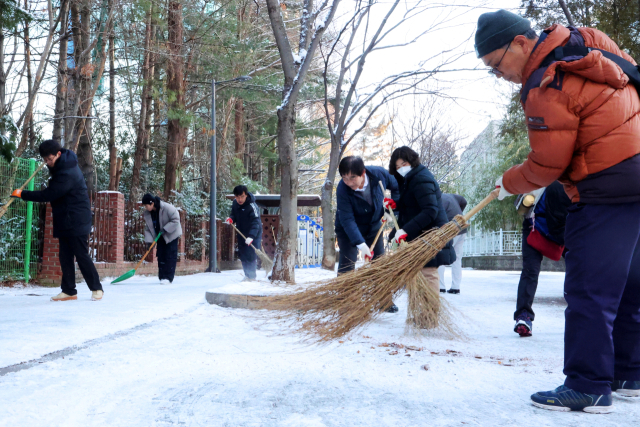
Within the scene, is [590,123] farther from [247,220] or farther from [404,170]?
[247,220]

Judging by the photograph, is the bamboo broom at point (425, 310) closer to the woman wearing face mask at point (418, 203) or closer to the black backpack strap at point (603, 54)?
the woman wearing face mask at point (418, 203)

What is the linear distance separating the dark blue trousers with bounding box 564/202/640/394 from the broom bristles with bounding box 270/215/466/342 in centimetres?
114

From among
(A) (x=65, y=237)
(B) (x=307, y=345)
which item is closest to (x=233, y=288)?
(A) (x=65, y=237)

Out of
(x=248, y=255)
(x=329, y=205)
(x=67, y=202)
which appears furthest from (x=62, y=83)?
(x=67, y=202)

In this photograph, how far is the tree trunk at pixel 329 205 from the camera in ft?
48.5

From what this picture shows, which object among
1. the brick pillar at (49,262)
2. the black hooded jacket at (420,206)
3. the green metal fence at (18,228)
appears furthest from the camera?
the brick pillar at (49,262)

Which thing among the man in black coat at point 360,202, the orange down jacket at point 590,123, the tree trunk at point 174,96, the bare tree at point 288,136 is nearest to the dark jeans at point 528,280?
the man in black coat at point 360,202

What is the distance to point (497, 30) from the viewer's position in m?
2.82

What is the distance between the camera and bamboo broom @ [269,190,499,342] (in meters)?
4.03

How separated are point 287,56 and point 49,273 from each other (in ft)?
18.2

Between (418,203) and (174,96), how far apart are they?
1315 centimetres

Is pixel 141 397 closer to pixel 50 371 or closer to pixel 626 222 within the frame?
pixel 50 371

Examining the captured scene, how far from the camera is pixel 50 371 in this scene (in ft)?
11.2

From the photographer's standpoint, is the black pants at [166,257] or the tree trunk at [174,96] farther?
the tree trunk at [174,96]
